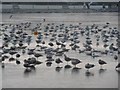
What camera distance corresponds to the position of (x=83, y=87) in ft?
62.2

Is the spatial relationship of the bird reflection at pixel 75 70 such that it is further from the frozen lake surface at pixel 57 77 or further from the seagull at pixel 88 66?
the seagull at pixel 88 66

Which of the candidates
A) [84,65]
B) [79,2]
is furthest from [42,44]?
[79,2]

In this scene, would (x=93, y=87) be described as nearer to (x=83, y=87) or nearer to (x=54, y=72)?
(x=83, y=87)

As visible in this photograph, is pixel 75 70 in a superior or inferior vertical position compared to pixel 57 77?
superior

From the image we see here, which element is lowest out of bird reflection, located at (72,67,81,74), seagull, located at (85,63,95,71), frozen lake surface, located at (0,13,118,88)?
frozen lake surface, located at (0,13,118,88)

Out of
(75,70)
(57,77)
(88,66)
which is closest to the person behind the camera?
(57,77)

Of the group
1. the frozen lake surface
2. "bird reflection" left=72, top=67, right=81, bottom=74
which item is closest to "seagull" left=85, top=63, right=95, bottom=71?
the frozen lake surface

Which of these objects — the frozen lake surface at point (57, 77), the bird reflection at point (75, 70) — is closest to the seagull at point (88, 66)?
the frozen lake surface at point (57, 77)

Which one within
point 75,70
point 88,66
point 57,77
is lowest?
point 57,77

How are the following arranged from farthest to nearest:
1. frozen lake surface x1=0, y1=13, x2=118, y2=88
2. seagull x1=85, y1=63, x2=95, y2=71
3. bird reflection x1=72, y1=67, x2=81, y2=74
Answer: seagull x1=85, y1=63, x2=95, y2=71 < bird reflection x1=72, y1=67, x2=81, y2=74 < frozen lake surface x1=0, y1=13, x2=118, y2=88

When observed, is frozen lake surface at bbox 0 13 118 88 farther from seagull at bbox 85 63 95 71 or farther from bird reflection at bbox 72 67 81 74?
seagull at bbox 85 63 95 71

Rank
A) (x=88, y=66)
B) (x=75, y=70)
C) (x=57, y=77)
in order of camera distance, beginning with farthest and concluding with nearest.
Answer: (x=75, y=70)
(x=88, y=66)
(x=57, y=77)

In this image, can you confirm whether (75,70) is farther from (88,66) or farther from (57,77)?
(57,77)

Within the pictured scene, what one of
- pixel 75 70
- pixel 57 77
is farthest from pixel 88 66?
pixel 57 77
